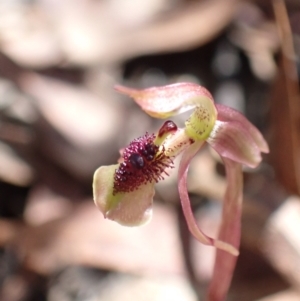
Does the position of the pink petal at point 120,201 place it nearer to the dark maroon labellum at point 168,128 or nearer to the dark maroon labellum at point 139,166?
the dark maroon labellum at point 139,166

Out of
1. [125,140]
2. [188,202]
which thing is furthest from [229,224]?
[125,140]

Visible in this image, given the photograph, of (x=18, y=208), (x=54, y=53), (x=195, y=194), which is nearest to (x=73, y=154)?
(x=18, y=208)

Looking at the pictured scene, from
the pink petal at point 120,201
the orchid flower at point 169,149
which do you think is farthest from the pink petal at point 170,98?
the pink petal at point 120,201

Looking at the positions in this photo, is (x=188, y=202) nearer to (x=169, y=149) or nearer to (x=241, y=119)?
(x=169, y=149)

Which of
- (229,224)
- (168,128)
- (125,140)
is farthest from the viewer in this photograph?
(125,140)

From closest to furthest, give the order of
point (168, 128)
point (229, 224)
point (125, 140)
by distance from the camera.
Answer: point (168, 128)
point (229, 224)
point (125, 140)

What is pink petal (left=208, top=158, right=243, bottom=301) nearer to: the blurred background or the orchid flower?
the orchid flower
